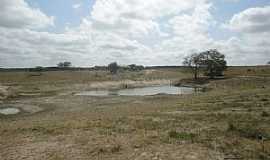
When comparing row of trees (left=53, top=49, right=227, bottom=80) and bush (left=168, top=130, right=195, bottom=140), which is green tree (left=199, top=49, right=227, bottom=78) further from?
bush (left=168, top=130, right=195, bottom=140)

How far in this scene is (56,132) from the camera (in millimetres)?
14578

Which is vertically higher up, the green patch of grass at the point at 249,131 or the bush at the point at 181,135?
the green patch of grass at the point at 249,131

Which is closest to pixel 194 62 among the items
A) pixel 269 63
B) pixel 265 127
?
pixel 265 127

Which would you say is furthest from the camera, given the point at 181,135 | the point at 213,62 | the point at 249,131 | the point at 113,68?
the point at 113,68

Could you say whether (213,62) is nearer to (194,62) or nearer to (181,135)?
(194,62)

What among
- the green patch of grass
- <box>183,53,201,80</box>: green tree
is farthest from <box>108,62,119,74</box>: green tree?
the green patch of grass

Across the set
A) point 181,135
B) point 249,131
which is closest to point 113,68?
point 181,135

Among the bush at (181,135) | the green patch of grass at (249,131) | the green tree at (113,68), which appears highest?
the green tree at (113,68)

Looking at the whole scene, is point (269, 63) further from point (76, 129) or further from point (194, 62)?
point (76, 129)

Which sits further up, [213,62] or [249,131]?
[213,62]

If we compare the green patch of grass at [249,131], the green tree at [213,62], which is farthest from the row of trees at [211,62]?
the green patch of grass at [249,131]

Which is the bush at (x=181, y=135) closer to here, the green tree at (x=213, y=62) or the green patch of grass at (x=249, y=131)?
the green patch of grass at (x=249, y=131)

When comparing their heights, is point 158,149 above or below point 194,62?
below

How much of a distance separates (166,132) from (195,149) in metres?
3.23
